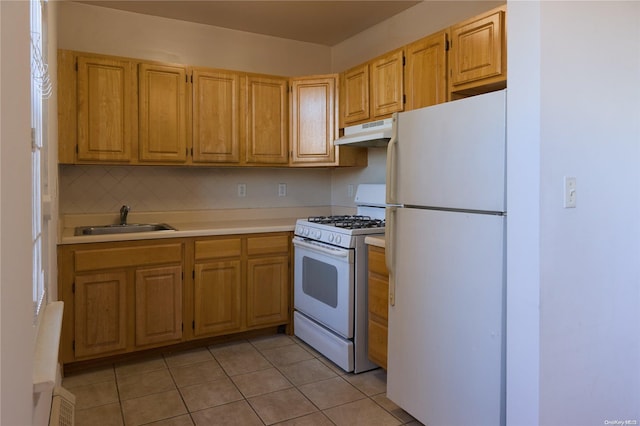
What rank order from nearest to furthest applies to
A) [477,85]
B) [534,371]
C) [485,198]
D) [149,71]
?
[534,371]
[485,198]
[477,85]
[149,71]

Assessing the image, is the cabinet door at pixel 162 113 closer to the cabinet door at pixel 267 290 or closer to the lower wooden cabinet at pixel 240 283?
the lower wooden cabinet at pixel 240 283

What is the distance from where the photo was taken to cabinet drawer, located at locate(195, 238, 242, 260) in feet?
10.2

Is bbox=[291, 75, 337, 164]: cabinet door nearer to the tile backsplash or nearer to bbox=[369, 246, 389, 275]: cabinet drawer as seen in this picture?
the tile backsplash

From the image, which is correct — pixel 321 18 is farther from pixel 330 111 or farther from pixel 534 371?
pixel 534 371

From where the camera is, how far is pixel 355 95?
11.0 feet

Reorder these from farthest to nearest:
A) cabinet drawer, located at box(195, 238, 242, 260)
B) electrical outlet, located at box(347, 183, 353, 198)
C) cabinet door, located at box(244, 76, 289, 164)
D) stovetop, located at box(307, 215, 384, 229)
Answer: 1. electrical outlet, located at box(347, 183, 353, 198)
2. cabinet door, located at box(244, 76, 289, 164)
3. cabinet drawer, located at box(195, 238, 242, 260)
4. stovetop, located at box(307, 215, 384, 229)

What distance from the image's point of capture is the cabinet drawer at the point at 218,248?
3105mm

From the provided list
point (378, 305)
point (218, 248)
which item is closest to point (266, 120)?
point (218, 248)

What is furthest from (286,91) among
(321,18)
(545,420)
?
(545,420)

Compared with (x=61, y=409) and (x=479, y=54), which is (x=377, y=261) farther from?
(x=61, y=409)

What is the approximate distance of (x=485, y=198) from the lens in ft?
5.79

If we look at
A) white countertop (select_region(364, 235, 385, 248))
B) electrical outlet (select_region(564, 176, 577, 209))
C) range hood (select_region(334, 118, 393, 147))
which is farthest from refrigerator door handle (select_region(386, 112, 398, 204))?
electrical outlet (select_region(564, 176, 577, 209))

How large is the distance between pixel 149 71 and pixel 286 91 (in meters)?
1.06

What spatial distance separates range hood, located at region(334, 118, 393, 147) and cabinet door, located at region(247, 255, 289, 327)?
1.04 m
